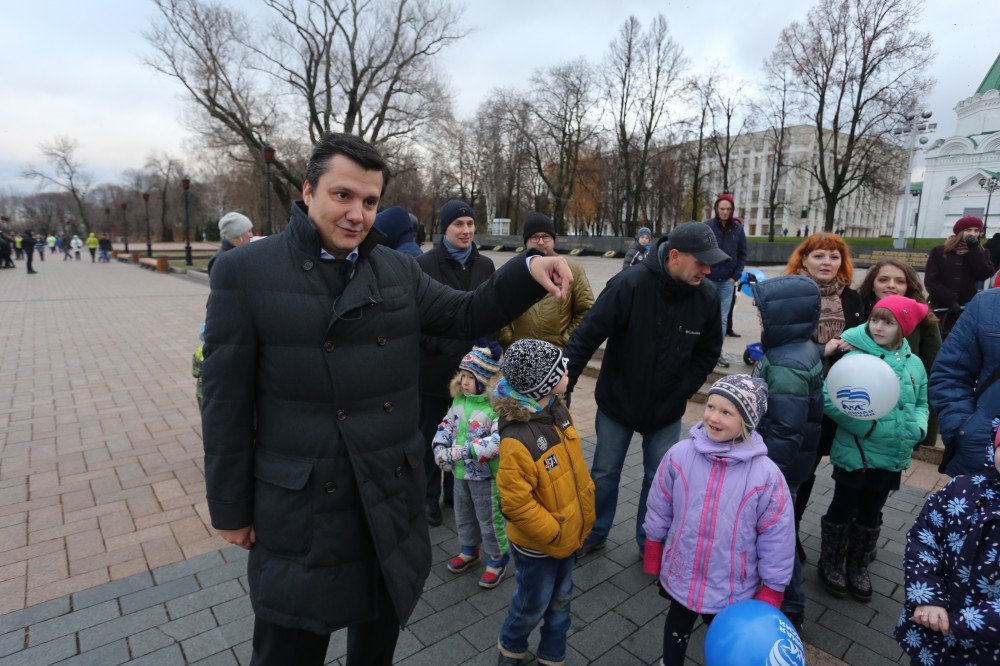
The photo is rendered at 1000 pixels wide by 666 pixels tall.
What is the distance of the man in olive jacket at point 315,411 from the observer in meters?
1.54

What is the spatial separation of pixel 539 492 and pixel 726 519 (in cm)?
74

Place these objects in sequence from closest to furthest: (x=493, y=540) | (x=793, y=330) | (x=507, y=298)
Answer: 1. (x=507, y=298)
2. (x=793, y=330)
3. (x=493, y=540)

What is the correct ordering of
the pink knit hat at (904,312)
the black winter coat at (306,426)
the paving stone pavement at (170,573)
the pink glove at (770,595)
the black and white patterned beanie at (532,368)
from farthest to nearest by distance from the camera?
the pink knit hat at (904,312) < the paving stone pavement at (170,573) < the black and white patterned beanie at (532,368) < the pink glove at (770,595) < the black winter coat at (306,426)

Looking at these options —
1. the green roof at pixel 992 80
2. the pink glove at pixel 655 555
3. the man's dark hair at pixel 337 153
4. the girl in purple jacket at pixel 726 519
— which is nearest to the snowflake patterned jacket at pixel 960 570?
the girl in purple jacket at pixel 726 519

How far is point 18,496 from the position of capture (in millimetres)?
4000

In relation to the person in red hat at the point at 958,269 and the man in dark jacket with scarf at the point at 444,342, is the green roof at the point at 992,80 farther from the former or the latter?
the man in dark jacket with scarf at the point at 444,342

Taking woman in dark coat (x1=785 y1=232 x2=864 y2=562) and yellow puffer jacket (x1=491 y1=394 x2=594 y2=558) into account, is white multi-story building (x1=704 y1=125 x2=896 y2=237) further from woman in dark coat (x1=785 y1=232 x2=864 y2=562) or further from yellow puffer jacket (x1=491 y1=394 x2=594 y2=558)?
yellow puffer jacket (x1=491 y1=394 x2=594 y2=558)

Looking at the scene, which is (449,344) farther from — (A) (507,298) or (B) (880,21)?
(B) (880,21)

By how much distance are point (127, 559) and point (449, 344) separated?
2.31 m

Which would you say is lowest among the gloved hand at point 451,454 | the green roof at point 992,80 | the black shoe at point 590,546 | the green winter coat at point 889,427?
the black shoe at point 590,546

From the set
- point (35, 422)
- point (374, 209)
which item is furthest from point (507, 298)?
point (35, 422)

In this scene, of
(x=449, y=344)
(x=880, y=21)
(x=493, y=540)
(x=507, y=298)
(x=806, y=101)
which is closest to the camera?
(x=507, y=298)

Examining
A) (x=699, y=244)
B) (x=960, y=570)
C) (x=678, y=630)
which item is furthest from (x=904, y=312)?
(x=678, y=630)

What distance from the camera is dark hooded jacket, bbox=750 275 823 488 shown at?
8.47ft
